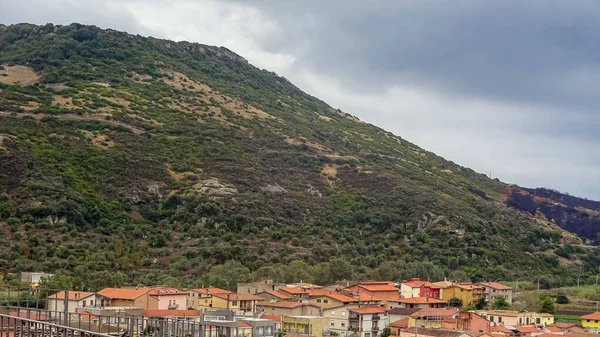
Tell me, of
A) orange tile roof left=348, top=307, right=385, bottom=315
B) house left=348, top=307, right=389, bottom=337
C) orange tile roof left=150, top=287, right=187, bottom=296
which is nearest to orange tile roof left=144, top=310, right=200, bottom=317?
orange tile roof left=150, top=287, right=187, bottom=296

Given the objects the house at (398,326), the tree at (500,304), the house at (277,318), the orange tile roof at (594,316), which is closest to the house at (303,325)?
the house at (277,318)

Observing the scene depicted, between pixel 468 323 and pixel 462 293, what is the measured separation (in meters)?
11.7

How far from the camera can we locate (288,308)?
48.5 m

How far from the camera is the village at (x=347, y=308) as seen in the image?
4284 cm

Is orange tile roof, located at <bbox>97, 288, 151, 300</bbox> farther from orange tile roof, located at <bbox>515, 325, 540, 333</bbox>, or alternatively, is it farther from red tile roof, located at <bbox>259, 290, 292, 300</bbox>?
orange tile roof, located at <bbox>515, 325, 540, 333</bbox>

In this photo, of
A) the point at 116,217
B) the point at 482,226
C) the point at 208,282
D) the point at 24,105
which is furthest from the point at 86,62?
the point at 208,282

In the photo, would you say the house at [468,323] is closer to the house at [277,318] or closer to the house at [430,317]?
the house at [430,317]

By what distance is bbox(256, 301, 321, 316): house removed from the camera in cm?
4853

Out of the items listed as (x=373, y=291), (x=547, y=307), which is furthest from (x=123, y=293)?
(x=547, y=307)

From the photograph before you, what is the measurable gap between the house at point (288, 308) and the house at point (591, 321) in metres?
15.0

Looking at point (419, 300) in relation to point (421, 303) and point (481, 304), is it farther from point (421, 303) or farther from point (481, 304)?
point (481, 304)

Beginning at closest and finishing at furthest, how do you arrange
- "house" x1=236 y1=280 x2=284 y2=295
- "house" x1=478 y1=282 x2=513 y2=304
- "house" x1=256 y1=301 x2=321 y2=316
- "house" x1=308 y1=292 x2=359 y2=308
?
1. "house" x1=256 y1=301 x2=321 y2=316
2. "house" x1=308 y1=292 x2=359 y2=308
3. "house" x1=236 y1=280 x2=284 y2=295
4. "house" x1=478 y1=282 x2=513 y2=304

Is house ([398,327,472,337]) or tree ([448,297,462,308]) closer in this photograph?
house ([398,327,472,337])

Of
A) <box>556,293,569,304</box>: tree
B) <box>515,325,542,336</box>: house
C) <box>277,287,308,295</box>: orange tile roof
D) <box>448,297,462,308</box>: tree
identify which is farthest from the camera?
<box>556,293,569,304</box>: tree
